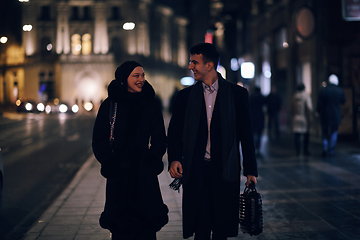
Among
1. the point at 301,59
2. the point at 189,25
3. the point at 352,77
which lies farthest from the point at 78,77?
the point at 352,77

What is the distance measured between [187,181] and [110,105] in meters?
0.91

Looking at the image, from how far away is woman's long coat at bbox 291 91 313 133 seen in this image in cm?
1172

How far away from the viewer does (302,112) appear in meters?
11.8

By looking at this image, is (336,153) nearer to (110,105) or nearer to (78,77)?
(110,105)

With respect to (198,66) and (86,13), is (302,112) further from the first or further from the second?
(86,13)

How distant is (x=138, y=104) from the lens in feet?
12.5

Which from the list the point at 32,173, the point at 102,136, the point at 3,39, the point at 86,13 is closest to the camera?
the point at 102,136

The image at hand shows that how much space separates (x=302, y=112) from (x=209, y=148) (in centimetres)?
867

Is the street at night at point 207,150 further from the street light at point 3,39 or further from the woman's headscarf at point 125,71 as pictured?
the street light at point 3,39

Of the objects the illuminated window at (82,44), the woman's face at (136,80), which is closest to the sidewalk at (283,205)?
the woman's face at (136,80)

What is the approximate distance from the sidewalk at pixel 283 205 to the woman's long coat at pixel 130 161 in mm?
1334

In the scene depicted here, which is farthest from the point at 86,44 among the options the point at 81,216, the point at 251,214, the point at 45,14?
the point at 251,214

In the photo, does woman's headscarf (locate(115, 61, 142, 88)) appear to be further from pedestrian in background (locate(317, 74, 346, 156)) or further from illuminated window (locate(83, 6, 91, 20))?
illuminated window (locate(83, 6, 91, 20))

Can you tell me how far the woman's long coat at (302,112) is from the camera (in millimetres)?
11719
